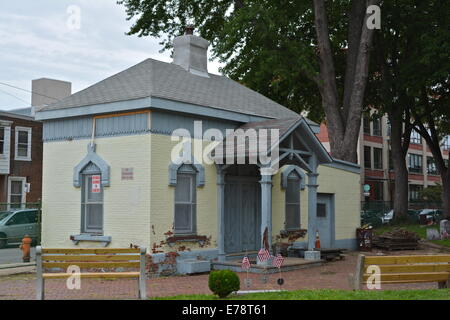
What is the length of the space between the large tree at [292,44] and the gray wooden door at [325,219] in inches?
155

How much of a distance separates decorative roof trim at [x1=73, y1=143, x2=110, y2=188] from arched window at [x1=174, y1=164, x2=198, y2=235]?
189 cm

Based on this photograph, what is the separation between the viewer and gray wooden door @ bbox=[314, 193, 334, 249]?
22.4 metres

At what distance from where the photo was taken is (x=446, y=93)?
35.9m

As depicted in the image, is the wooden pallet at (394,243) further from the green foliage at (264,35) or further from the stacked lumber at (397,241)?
the green foliage at (264,35)

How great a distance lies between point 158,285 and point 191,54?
9.14m

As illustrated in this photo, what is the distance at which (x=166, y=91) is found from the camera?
54.2 ft

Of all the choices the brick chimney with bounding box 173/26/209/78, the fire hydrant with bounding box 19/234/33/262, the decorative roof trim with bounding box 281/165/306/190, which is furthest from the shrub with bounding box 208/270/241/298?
the brick chimney with bounding box 173/26/209/78

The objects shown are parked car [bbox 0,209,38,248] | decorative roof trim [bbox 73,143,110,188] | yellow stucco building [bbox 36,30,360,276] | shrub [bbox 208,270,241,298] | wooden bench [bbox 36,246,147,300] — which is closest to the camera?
shrub [bbox 208,270,241,298]
